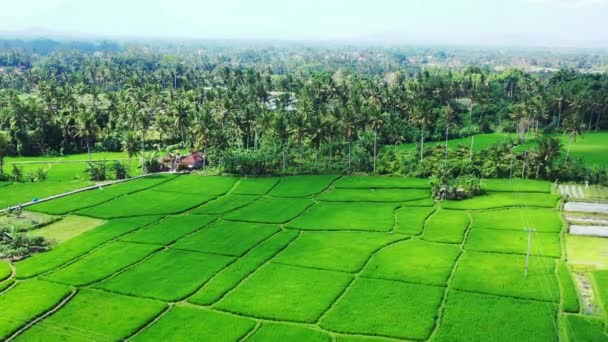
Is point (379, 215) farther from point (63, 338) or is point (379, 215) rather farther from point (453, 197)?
point (63, 338)

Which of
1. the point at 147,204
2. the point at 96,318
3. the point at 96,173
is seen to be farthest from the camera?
the point at 96,173

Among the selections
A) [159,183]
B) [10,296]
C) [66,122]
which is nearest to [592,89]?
[159,183]

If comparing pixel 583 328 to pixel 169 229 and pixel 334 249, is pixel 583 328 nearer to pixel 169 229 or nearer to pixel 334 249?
pixel 334 249

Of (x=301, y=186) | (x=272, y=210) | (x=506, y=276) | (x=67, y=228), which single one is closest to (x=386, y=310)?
(x=506, y=276)

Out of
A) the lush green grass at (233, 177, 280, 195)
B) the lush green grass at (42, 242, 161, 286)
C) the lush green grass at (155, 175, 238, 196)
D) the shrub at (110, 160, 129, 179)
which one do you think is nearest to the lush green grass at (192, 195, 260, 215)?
the lush green grass at (233, 177, 280, 195)

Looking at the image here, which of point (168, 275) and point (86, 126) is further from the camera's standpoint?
point (86, 126)

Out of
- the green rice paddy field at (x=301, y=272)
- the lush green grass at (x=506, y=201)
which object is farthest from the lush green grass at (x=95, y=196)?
the lush green grass at (x=506, y=201)

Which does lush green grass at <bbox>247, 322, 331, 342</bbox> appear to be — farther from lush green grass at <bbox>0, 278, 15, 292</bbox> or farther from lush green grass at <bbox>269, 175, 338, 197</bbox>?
lush green grass at <bbox>269, 175, 338, 197</bbox>
